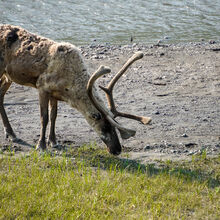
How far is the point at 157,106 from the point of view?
1049 centimetres

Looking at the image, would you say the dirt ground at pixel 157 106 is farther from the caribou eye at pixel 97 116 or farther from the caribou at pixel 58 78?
the caribou eye at pixel 97 116

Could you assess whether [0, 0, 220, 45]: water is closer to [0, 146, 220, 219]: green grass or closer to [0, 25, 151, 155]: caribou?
[0, 25, 151, 155]: caribou

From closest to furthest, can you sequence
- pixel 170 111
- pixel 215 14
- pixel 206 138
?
pixel 206 138, pixel 170 111, pixel 215 14

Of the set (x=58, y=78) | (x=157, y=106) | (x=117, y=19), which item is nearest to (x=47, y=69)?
(x=58, y=78)

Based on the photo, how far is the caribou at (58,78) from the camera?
25.1ft

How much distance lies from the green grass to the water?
1044 cm

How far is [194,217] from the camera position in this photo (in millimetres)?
6078

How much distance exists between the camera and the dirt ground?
859cm

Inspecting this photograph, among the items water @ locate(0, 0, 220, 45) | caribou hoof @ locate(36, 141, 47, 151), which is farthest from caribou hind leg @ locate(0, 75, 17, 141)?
water @ locate(0, 0, 220, 45)

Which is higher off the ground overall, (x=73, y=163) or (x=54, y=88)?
(x=54, y=88)

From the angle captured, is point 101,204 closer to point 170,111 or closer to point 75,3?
point 170,111

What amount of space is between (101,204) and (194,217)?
3.96 ft

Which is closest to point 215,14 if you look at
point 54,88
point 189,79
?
point 189,79

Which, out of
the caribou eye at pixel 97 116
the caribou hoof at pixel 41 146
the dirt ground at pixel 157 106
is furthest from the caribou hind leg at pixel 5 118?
the caribou eye at pixel 97 116
